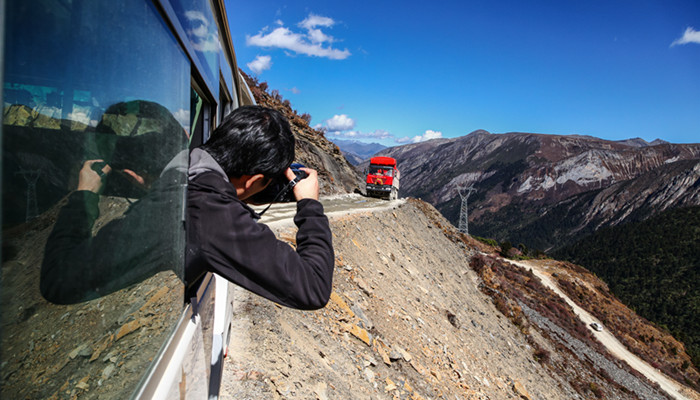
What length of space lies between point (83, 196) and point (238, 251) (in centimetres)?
67

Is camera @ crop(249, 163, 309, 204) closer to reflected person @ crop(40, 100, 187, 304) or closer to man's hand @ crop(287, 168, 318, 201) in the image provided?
man's hand @ crop(287, 168, 318, 201)

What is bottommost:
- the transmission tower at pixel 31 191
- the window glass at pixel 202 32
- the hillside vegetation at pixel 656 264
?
the hillside vegetation at pixel 656 264

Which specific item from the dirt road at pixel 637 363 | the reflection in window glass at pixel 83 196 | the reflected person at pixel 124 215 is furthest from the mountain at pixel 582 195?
the reflection in window glass at pixel 83 196

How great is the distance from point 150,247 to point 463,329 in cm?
1121

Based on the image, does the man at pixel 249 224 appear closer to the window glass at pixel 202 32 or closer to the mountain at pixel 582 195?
the window glass at pixel 202 32

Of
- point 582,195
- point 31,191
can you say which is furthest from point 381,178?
point 582,195

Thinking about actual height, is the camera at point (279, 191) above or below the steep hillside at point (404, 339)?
above

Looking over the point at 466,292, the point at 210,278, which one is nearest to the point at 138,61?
the point at 210,278

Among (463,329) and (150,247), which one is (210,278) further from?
(463,329)

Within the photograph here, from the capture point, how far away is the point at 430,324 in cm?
937

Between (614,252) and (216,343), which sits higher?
(216,343)

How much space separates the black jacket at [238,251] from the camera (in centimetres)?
134

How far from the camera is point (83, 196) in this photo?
28.0 inches

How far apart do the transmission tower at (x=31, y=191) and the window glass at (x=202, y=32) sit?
3.09 feet
